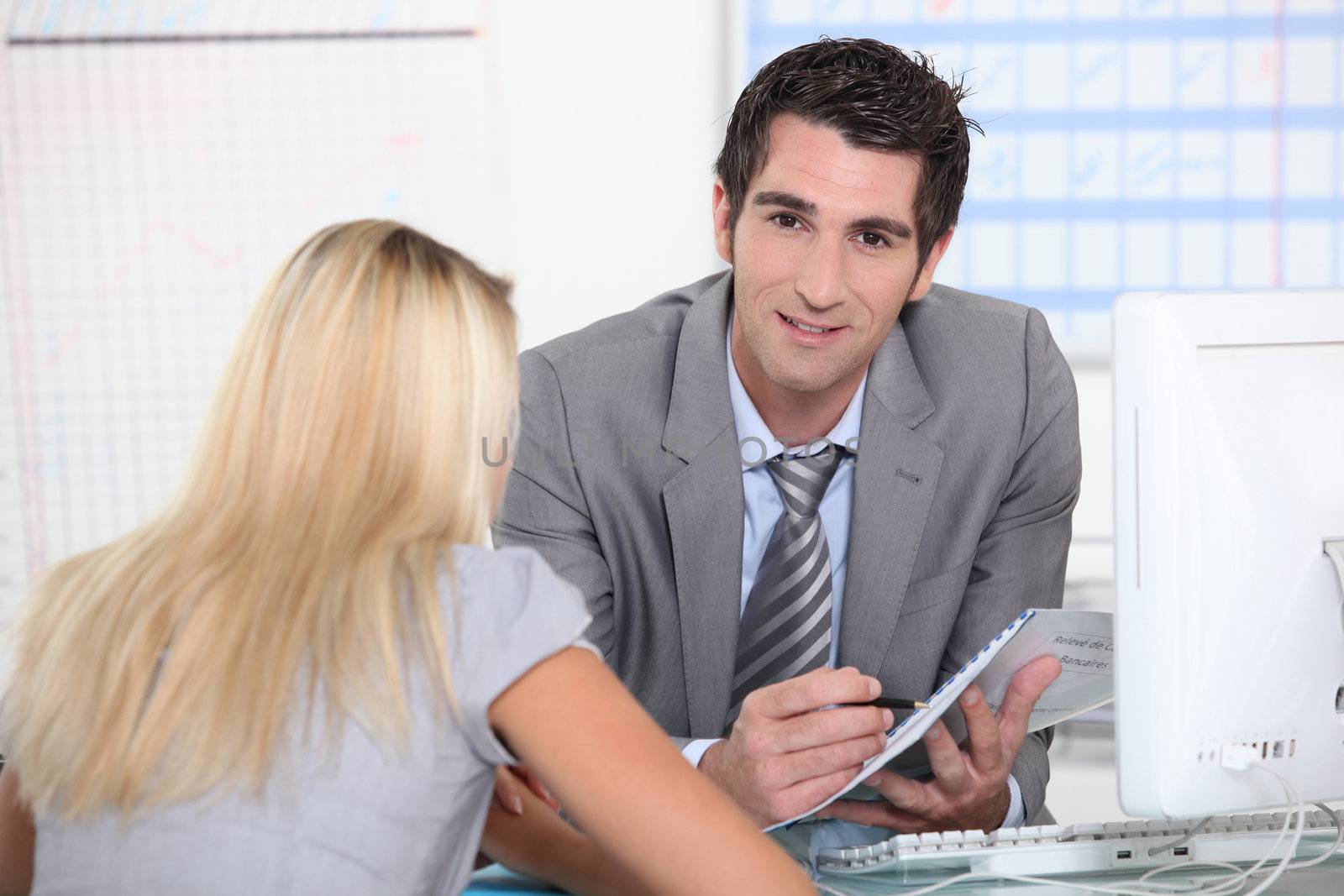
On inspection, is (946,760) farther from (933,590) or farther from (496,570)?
(496,570)

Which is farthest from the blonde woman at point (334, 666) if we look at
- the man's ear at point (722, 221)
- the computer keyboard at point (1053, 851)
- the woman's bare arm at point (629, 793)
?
the man's ear at point (722, 221)

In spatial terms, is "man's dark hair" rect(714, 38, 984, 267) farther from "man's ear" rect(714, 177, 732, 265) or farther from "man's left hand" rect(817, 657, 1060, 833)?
"man's left hand" rect(817, 657, 1060, 833)

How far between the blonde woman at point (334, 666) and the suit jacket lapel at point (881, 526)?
0.75 meters

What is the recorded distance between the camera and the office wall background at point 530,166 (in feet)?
7.58

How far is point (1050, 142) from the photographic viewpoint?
2332 mm

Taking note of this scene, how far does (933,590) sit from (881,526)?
11cm

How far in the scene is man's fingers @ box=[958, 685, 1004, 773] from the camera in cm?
120


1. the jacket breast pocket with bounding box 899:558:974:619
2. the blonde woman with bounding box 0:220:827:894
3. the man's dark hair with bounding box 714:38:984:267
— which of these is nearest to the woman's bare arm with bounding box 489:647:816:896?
the blonde woman with bounding box 0:220:827:894

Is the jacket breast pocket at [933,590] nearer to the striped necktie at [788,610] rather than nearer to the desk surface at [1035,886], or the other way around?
the striped necktie at [788,610]

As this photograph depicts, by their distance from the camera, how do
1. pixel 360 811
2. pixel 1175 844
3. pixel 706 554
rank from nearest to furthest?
pixel 360 811
pixel 1175 844
pixel 706 554

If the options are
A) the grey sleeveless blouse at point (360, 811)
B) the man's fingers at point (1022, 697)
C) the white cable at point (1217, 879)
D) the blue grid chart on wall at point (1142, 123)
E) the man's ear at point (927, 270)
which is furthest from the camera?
the blue grid chart on wall at point (1142, 123)

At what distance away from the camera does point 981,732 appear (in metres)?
1.21

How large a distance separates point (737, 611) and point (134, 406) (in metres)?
1.54

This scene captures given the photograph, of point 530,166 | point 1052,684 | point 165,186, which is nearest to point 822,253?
point 1052,684
